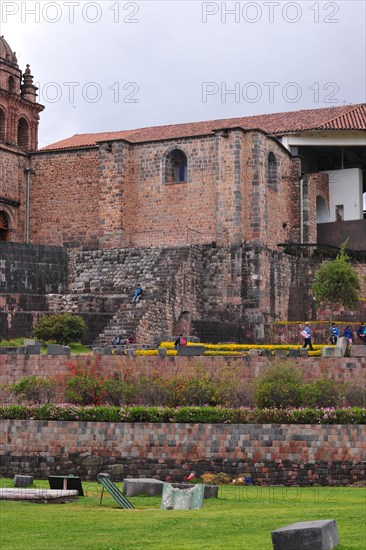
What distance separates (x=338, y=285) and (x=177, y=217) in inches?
314

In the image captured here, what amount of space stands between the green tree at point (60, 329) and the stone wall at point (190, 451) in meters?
8.12

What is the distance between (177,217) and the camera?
165 feet

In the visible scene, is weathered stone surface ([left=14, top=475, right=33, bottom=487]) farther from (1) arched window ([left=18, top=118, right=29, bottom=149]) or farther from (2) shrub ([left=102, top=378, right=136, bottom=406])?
(1) arched window ([left=18, top=118, right=29, bottom=149])

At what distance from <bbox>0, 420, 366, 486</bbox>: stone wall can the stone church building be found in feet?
31.7

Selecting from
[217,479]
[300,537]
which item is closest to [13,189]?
[217,479]

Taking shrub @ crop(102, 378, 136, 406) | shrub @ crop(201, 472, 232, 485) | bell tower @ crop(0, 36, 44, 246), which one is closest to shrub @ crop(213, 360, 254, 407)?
shrub @ crop(102, 378, 136, 406)

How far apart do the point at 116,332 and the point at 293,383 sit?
1043 cm

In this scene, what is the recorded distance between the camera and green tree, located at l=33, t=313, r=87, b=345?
4100cm

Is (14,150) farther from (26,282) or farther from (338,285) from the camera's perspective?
(338,285)

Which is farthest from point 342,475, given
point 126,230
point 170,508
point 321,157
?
point 321,157

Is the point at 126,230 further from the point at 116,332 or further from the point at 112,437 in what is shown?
the point at 112,437

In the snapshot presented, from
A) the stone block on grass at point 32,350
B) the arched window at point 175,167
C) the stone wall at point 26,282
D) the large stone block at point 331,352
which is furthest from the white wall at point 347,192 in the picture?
the stone block on grass at point 32,350

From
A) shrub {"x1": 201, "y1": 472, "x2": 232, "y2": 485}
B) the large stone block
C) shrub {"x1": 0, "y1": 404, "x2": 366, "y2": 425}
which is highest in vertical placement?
the large stone block

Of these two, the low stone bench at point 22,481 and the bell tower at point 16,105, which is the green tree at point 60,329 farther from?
the bell tower at point 16,105
